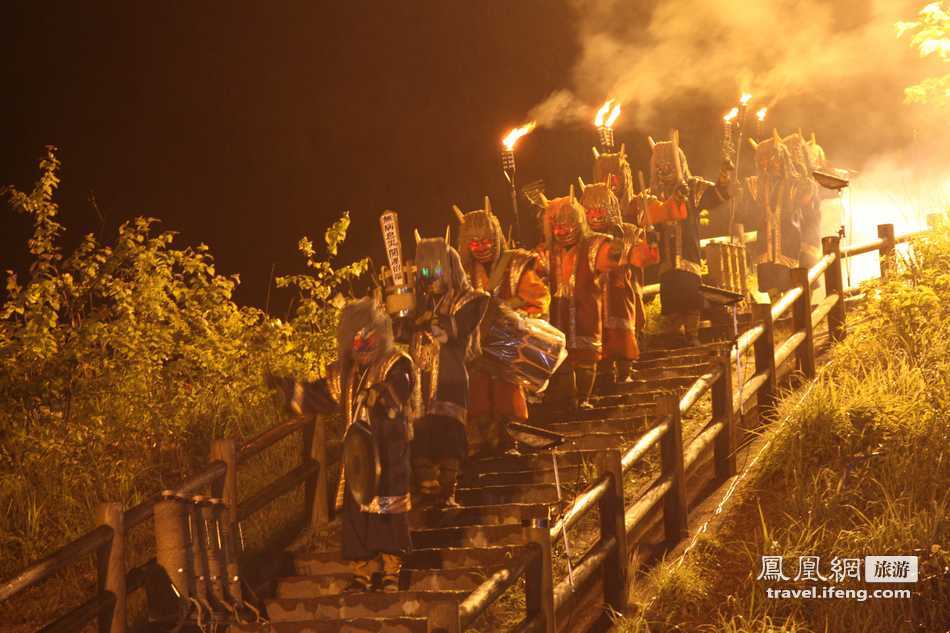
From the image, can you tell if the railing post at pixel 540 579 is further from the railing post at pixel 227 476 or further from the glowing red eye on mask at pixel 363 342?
the railing post at pixel 227 476

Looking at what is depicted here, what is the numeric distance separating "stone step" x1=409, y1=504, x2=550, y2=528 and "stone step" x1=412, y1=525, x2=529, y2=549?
7.3 inches

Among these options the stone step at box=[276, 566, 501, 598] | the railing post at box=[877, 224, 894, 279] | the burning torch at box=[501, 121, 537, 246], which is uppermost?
the burning torch at box=[501, 121, 537, 246]

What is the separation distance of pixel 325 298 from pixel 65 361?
248 centimetres

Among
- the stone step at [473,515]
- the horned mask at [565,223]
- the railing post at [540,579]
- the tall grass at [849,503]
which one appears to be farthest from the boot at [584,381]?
the railing post at [540,579]

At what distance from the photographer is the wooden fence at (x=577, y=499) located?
6.27 m

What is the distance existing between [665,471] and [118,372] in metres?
4.62

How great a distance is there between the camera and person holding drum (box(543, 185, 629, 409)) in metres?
9.79

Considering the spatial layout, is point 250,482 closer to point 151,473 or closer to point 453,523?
point 151,473

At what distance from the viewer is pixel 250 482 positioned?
29.5ft

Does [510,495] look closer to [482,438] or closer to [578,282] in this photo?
[482,438]

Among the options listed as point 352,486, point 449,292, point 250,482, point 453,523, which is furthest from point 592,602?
point 250,482

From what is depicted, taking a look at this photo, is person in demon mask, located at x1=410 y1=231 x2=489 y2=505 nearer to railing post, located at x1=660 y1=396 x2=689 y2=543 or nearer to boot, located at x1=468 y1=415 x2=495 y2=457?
boot, located at x1=468 y1=415 x2=495 y2=457

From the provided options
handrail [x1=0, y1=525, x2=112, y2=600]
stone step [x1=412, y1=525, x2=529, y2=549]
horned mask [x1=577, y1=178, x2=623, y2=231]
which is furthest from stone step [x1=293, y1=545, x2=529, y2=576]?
horned mask [x1=577, y1=178, x2=623, y2=231]

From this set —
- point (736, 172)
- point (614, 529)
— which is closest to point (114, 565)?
point (614, 529)
